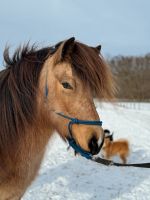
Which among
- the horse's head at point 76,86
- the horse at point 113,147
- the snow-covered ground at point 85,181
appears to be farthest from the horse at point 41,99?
the horse at point 113,147

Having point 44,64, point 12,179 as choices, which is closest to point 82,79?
point 44,64

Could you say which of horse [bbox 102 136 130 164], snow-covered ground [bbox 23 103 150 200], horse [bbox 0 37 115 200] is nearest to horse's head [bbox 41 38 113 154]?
horse [bbox 0 37 115 200]

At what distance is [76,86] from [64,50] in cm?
27

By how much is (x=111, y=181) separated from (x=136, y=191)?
0.83m

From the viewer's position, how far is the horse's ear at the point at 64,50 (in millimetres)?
2420

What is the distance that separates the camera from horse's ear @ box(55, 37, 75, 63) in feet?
7.94

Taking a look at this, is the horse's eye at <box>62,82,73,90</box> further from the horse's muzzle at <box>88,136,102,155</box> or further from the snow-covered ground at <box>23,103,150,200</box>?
the snow-covered ground at <box>23,103,150,200</box>

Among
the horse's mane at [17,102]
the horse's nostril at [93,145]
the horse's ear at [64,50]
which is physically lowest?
the horse's nostril at [93,145]

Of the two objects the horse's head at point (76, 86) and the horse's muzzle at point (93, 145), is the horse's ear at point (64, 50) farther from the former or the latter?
the horse's muzzle at point (93, 145)

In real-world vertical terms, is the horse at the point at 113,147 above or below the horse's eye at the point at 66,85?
below

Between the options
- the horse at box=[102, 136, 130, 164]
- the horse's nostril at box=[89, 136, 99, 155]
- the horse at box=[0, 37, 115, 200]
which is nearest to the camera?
the horse's nostril at box=[89, 136, 99, 155]

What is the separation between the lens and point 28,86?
2594 millimetres

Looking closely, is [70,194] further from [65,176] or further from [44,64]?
[44,64]

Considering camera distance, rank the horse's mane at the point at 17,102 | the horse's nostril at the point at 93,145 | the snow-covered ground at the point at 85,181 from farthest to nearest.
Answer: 1. the snow-covered ground at the point at 85,181
2. the horse's mane at the point at 17,102
3. the horse's nostril at the point at 93,145
